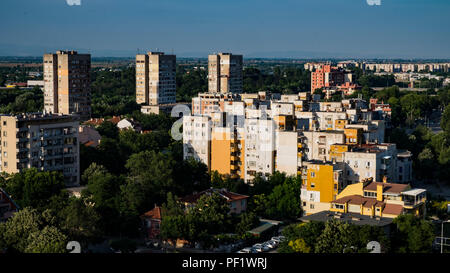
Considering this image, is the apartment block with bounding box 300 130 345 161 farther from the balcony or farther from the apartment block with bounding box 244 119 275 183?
the balcony

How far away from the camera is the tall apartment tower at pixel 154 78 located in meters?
19.3

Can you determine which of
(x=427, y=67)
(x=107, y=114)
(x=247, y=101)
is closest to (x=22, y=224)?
(x=247, y=101)

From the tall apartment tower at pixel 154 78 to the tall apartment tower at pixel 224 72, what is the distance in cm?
222

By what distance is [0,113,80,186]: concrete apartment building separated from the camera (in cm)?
827

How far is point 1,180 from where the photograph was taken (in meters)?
7.69

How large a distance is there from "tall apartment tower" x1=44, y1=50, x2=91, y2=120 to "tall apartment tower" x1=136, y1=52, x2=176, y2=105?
304 centimetres

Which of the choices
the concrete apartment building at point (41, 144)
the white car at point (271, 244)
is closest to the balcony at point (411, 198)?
the white car at point (271, 244)

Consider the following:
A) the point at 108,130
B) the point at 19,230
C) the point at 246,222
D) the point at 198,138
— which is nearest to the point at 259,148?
the point at 198,138

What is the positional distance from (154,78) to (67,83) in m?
3.76

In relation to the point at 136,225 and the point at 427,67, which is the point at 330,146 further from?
the point at 427,67

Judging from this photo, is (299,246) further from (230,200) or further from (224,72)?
(224,72)

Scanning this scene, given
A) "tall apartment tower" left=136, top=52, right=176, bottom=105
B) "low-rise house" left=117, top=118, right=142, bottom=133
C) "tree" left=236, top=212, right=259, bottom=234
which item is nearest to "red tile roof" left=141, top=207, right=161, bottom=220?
"tree" left=236, top=212, right=259, bottom=234

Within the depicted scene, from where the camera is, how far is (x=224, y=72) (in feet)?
70.7

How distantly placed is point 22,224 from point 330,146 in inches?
177
